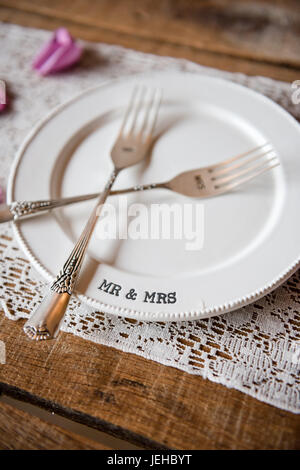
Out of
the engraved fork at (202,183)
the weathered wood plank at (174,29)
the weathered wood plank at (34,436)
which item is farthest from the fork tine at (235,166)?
the weathered wood plank at (34,436)

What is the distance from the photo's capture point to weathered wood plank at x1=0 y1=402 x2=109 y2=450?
1.52ft

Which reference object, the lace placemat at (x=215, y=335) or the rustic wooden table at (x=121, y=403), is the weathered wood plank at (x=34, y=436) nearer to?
the rustic wooden table at (x=121, y=403)

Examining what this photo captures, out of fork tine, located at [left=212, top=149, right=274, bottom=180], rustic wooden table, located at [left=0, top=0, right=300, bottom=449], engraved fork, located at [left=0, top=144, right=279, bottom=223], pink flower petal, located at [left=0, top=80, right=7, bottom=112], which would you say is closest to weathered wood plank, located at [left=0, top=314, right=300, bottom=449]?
rustic wooden table, located at [left=0, top=0, right=300, bottom=449]

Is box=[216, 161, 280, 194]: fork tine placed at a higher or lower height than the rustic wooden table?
higher

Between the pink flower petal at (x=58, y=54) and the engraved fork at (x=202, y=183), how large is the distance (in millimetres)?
342

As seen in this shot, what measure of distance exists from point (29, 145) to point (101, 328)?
311 mm

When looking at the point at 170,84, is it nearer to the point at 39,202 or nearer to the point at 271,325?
the point at 39,202

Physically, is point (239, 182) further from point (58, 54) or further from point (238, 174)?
point (58, 54)

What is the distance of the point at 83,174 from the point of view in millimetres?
637

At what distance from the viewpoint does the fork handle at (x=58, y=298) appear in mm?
454

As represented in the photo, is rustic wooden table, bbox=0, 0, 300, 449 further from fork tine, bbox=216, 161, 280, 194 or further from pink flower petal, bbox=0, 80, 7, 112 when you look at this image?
pink flower petal, bbox=0, 80, 7, 112

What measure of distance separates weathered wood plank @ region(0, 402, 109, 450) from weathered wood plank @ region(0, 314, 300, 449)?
0.7 inches

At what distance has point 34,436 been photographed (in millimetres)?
468

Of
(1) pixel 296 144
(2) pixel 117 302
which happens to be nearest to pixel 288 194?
(1) pixel 296 144
